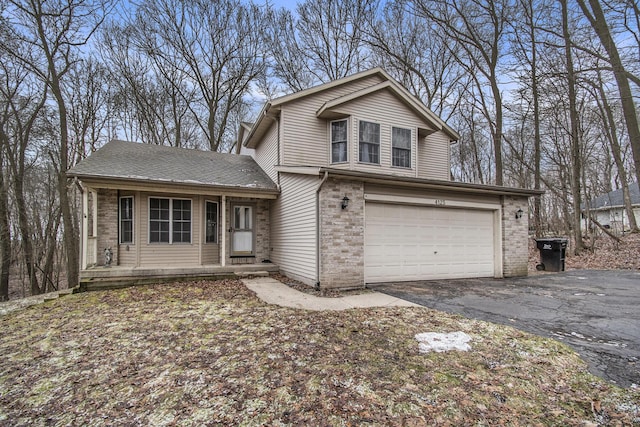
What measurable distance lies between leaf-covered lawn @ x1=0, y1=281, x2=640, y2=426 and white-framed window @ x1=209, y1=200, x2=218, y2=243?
4.94 metres

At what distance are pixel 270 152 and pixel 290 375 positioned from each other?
9.00 m

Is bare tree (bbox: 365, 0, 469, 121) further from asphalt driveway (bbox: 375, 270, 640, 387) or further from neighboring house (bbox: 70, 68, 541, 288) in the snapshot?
asphalt driveway (bbox: 375, 270, 640, 387)

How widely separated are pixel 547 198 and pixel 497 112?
14418mm

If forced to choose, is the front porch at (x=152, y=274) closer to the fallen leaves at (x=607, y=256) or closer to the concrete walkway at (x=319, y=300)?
the concrete walkway at (x=319, y=300)

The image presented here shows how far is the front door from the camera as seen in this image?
10344mm

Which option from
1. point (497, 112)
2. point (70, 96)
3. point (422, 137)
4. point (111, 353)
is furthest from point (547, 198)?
point (70, 96)

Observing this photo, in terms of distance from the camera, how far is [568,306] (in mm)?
5891

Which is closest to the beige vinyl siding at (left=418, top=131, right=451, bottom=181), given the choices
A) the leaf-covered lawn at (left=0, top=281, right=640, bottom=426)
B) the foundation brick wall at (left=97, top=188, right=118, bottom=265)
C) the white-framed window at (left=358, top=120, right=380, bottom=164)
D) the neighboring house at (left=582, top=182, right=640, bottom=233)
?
the white-framed window at (left=358, top=120, right=380, bottom=164)

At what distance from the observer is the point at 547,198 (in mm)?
26016

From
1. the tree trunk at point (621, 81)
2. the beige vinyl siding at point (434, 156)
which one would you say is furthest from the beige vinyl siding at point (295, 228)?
the tree trunk at point (621, 81)

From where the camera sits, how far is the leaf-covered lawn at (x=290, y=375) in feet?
8.69

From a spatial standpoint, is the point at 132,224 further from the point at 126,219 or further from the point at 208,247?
the point at 208,247

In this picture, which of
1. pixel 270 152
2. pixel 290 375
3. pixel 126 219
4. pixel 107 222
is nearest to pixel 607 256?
pixel 270 152

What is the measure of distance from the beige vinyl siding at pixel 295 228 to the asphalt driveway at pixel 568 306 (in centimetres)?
200
